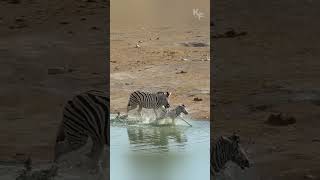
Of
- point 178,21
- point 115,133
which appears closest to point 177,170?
point 115,133

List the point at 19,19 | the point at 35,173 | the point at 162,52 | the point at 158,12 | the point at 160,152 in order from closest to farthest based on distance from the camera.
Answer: the point at 35,173, the point at 19,19, the point at 160,152, the point at 158,12, the point at 162,52

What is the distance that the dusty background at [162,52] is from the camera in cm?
425

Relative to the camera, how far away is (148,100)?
4406 millimetres

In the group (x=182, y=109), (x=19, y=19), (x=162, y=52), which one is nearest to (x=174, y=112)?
(x=182, y=109)

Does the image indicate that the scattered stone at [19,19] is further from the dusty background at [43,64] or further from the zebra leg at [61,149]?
the zebra leg at [61,149]
